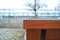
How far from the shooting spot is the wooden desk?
21.5 inches

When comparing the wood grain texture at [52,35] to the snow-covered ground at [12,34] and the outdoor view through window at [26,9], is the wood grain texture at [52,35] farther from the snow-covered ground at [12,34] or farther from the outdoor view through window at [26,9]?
the outdoor view through window at [26,9]

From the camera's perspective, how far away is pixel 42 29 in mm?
573

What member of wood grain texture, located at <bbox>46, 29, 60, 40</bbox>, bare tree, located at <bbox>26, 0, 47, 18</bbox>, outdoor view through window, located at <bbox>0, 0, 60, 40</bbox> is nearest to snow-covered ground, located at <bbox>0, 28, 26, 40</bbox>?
outdoor view through window, located at <bbox>0, 0, 60, 40</bbox>

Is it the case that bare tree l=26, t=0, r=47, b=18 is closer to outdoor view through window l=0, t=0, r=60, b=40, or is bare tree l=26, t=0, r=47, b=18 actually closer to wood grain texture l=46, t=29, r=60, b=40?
outdoor view through window l=0, t=0, r=60, b=40

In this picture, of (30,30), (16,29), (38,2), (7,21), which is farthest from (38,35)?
(38,2)

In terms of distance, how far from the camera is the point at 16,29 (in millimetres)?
1890

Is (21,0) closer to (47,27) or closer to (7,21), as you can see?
(7,21)

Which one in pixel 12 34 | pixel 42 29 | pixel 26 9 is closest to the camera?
pixel 42 29

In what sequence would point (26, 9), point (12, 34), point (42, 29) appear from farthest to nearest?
point (26, 9) → point (12, 34) → point (42, 29)

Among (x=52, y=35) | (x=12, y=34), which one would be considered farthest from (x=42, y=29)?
(x=12, y=34)

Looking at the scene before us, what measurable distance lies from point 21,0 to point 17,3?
9cm

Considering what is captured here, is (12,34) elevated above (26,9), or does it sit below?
below

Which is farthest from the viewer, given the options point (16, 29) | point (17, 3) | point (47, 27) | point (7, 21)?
point (17, 3)

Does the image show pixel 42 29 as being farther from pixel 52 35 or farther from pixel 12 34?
pixel 12 34
